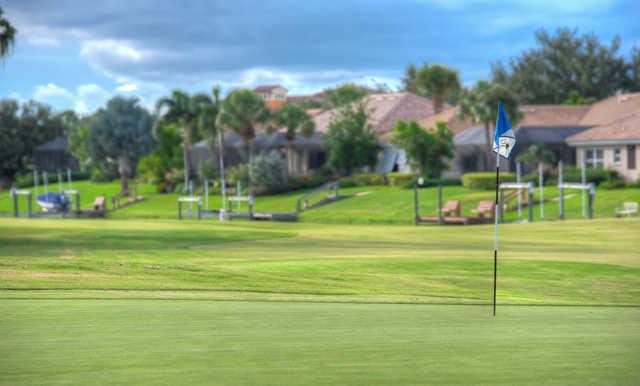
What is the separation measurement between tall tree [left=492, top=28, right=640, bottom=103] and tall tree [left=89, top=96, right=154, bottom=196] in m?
53.9

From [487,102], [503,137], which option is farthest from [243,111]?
[503,137]

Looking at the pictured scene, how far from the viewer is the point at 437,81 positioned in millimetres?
105250

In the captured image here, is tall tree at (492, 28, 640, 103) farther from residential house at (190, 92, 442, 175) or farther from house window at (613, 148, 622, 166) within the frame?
house window at (613, 148, 622, 166)

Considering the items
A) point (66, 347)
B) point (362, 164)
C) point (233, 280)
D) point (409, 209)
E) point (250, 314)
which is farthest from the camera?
point (362, 164)

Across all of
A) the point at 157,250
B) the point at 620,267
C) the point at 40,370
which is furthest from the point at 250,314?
the point at 157,250

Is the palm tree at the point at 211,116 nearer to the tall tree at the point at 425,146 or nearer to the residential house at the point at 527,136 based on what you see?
the tall tree at the point at 425,146

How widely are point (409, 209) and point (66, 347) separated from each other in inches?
2314

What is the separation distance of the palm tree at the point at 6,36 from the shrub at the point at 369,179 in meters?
45.8

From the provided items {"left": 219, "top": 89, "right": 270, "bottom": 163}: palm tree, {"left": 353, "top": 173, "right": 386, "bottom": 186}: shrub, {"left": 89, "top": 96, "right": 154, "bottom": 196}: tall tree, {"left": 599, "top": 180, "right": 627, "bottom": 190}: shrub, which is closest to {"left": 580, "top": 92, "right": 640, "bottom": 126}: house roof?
{"left": 599, "top": 180, "right": 627, "bottom": 190}: shrub

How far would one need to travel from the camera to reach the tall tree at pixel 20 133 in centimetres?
12388

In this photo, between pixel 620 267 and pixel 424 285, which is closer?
pixel 424 285

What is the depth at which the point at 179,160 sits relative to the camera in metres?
109

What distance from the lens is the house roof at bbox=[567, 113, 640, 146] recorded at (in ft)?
240

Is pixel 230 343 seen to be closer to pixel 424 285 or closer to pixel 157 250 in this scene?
pixel 424 285
